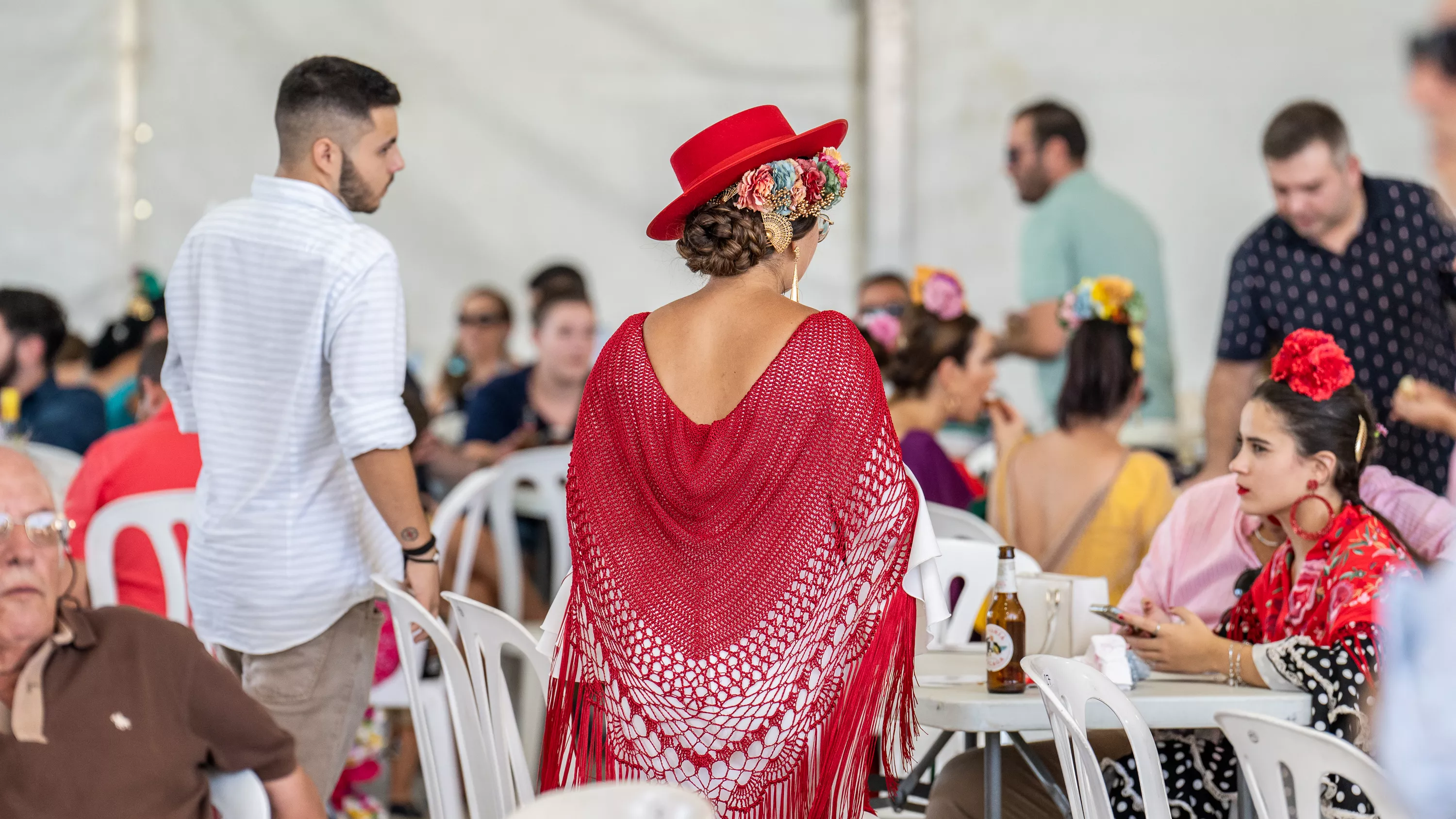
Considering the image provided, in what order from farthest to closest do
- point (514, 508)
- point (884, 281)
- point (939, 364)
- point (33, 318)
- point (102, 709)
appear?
point (884, 281), point (33, 318), point (514, 508), point (939, 364), point (102, 709)

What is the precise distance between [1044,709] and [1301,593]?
0.56 meters

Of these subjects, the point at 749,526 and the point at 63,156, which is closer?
the point at 749,526

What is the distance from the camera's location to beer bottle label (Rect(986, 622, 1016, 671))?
2.32 m

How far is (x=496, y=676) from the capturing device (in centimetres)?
245

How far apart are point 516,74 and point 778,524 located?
5.48m

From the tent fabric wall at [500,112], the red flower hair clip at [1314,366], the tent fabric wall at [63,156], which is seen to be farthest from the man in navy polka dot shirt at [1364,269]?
the tent fabric wall at [63,156]

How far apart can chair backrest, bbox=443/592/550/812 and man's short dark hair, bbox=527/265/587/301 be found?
9.01 feet

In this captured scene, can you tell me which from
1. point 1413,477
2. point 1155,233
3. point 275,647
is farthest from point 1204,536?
point 1155,233

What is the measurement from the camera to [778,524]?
1.95 metres

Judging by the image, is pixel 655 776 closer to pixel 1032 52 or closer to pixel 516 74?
pixel 1032 52

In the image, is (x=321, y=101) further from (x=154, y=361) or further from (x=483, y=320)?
(x=483, y=320)

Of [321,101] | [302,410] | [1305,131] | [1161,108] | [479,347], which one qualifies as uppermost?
[1161,108]

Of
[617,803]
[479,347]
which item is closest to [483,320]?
[479,347]

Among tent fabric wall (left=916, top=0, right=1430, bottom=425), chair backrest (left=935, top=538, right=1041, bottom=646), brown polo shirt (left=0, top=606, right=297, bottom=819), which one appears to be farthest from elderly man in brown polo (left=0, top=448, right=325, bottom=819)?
tent fabric wall (left=916, top=0, right=1430, bottom=425)
